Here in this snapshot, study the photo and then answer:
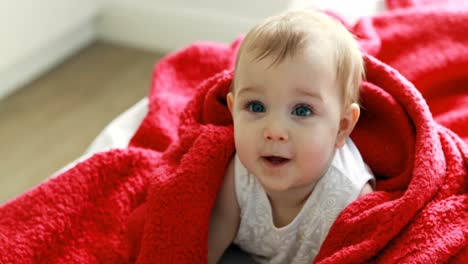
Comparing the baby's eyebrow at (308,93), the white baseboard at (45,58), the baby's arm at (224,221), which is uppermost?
the baby's eyebrow at (308,93)

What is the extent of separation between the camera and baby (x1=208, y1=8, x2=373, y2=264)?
33.9 inches

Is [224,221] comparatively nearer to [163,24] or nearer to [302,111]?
[302,111]

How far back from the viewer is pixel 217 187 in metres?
1.00

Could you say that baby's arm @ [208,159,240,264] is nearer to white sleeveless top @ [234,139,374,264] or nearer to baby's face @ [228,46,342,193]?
white sleeveless top @ [234,139,374,264]

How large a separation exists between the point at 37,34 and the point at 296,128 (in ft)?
4.06

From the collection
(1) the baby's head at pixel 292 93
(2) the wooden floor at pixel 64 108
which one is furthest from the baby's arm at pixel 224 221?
(2) the wooden floor at pixel 64 108

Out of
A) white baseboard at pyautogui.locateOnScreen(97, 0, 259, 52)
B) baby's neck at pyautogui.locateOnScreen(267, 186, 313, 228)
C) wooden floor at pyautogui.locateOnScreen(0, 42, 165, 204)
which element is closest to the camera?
baby's neck at pyautogui.locateOnScreen(267, 186, 313, 228)

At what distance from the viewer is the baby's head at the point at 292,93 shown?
86cm

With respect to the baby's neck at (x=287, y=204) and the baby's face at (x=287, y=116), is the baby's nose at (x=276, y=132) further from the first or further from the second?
the baby's neck at (x=287, y=204)

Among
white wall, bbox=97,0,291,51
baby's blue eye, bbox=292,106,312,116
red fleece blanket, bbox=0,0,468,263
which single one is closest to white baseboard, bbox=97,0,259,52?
white wall, bbox=97,0,291,51

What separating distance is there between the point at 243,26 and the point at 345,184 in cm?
114

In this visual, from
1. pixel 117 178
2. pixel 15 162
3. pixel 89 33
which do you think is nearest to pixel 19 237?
pixel 117 178

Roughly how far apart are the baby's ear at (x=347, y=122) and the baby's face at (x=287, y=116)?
0.08ft

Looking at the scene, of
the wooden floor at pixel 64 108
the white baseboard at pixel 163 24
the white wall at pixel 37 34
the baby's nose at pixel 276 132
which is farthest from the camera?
the white baseboard at pixel 163 24
